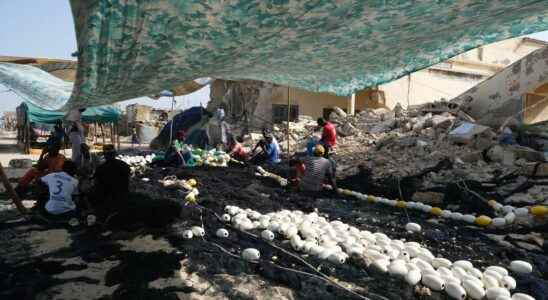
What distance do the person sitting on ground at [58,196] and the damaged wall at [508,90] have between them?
10660 mm

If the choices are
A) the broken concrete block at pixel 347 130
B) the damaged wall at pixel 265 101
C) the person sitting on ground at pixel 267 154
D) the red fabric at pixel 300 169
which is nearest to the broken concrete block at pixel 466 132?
the person sitting on ground at pixel 267 154

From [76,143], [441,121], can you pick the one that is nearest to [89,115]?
[76,143]

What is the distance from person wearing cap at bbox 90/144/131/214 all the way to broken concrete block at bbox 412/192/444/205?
4.58 m

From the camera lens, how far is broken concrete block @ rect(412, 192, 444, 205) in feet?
22.8

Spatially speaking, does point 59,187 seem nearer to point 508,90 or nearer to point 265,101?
point 508,90

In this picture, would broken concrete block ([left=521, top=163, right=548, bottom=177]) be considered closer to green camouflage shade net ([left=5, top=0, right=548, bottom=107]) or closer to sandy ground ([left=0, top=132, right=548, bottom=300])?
sandy ground ([left=0, top=132, right=548, bottom=300])

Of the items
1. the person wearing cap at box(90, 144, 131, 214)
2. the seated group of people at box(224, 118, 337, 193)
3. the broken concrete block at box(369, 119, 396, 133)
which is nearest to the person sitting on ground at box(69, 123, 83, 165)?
the person wearing cap at box(90, 144, 131, 214)

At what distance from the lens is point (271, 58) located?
4.18m

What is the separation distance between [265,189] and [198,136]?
829 cm

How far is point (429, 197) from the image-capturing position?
23.0 ft

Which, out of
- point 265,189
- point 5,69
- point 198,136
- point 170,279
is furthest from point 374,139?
point 170,279

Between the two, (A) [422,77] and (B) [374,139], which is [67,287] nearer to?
(B) [374,139]

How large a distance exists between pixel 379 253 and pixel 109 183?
3.61 meters

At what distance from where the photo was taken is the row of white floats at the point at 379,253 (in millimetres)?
3510
